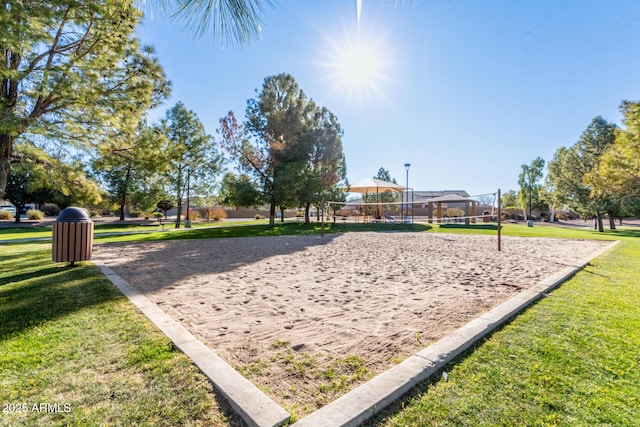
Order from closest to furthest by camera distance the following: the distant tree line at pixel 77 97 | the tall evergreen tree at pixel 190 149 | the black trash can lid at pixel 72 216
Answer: the distant tree line at pixel 77 97 < the black trash can lid at pixel 72 216 < the tall evergreen tree at pixel 190 149

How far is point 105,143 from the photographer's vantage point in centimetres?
620

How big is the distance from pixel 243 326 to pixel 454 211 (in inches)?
1191

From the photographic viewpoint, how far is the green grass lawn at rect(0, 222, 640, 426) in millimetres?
1697

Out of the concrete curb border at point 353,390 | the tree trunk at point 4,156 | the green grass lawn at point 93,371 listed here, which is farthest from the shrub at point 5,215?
the concrete curb border at point 353,390

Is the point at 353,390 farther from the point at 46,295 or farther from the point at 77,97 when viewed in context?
the point at 77,97

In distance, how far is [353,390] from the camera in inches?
76.2

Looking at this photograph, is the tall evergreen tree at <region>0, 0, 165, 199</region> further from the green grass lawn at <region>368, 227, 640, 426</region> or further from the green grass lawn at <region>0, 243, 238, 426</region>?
the green grass lawn at <region>368, 227, 640, 426</region>

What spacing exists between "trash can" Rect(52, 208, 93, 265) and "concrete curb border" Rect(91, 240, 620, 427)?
4.16 metres

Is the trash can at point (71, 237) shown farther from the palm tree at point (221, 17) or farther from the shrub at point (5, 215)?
the shrub at point (5, 215)

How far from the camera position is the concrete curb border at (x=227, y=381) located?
166 centimetres

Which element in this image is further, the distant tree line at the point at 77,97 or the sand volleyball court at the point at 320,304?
the distant tree line at the point at 77,97

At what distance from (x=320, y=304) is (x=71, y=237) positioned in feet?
18.9

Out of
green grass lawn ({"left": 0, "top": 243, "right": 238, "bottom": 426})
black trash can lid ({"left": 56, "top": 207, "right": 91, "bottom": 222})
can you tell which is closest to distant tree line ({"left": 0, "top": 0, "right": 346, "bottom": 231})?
black trash can lid ({"left": 56, "top": 207, "right": 91, "bottom": 222})

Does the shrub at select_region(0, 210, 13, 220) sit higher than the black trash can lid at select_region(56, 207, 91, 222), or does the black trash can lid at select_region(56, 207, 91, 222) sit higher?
the black trash can lid at select_region(56, 207, 91, 222)
